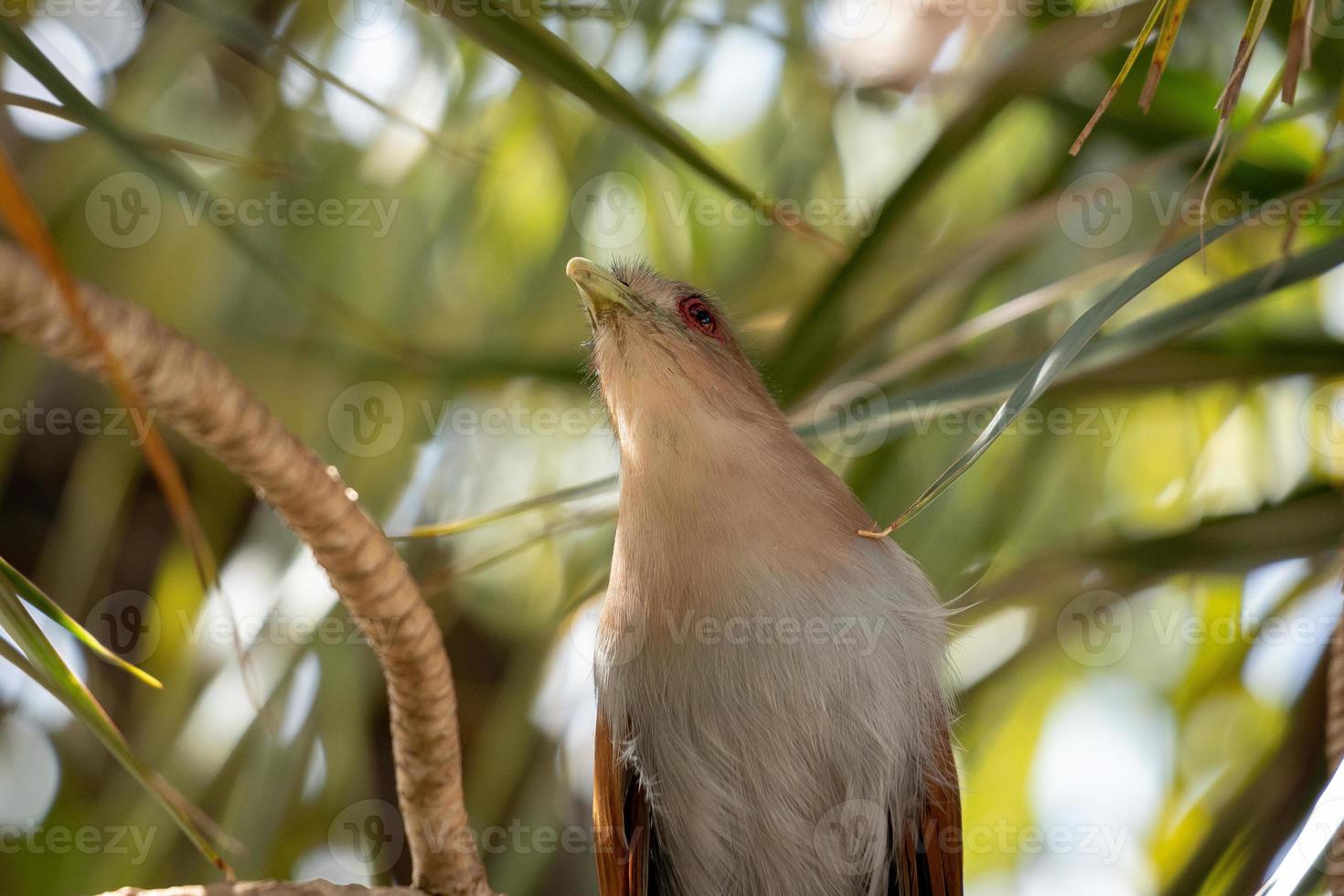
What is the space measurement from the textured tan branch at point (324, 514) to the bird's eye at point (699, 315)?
1.13m

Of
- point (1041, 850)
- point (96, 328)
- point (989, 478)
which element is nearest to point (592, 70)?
point (96, 328)

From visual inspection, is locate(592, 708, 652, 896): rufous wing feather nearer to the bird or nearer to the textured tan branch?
the bird

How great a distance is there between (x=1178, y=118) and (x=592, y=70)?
1.29 metres

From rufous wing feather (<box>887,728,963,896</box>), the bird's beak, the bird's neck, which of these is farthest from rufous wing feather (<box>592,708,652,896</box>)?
the bird's beak

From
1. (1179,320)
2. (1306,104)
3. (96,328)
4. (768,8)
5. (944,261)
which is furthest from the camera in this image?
(768,8)

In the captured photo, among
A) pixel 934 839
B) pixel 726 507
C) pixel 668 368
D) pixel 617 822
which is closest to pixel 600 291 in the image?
pixel 668 368

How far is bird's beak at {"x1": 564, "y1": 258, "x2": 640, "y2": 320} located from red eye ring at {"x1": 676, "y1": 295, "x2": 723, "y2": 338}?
0.10 m

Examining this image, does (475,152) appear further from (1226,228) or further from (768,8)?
(1226,228)

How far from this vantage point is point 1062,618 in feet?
7.93

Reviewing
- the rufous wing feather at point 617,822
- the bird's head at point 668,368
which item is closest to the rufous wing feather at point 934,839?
the rufous wing feather at point 617,822

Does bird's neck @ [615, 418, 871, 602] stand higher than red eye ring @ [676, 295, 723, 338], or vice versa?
red eye ring @ [676, 295, 723, 338]

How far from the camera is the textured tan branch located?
3.27ft

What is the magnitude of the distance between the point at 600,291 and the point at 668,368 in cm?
21

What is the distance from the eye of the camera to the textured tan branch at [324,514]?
3.27 ft
